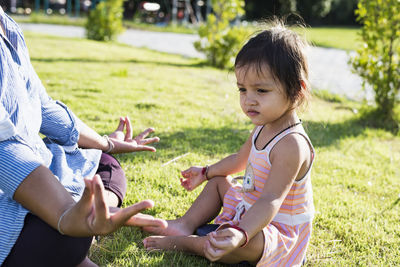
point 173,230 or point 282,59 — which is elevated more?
point 282,59

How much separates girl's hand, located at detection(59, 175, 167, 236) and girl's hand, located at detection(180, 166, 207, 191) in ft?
3.09

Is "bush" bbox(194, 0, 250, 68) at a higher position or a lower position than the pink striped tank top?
lower

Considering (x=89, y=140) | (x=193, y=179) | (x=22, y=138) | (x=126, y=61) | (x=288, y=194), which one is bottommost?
(x=126, y=61)

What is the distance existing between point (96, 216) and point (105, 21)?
11.5 metres

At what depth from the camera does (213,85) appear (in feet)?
22.0

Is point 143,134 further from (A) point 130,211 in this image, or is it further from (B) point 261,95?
(A) point 130,211

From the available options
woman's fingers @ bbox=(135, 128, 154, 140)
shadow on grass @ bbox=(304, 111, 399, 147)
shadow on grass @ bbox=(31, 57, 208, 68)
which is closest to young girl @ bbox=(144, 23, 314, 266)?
woman's fingers @ bbox=(135, 128, 154, 140)

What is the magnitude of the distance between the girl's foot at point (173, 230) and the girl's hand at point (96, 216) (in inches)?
27.9

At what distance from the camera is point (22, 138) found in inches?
67.5

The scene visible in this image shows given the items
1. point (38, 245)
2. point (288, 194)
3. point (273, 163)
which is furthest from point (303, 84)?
point (38, 245)

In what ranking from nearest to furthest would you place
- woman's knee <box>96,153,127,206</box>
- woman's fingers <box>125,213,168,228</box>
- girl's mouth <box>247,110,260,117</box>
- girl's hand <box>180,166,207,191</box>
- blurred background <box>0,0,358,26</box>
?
woman's fingers <box>125,213,168,228</box> < girl's mouth <box>247,110,260,117</box> < woman's knee <box>96,153,127,206</box> < girl's hand <box>180,166,207,191</box> < blurred background <box>0,0,358,26</box>

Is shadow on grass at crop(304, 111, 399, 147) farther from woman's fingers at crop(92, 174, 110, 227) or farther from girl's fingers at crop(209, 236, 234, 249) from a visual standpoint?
woman's fingers at crop(92, 174, 110, 227)

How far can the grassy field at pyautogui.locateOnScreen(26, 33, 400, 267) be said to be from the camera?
7.57ft

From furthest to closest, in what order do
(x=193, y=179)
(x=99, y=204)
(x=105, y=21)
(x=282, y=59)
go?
(x=105, y=21) < (x=193, y=179) < (x=282, y=59) < (x=99, y=204)
